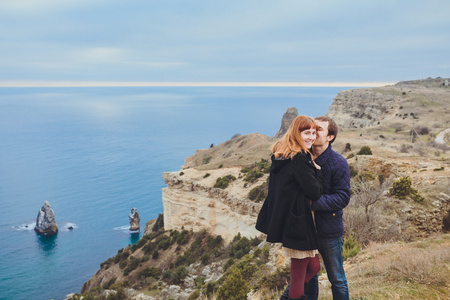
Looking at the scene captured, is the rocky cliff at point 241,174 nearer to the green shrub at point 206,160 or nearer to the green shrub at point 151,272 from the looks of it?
the green shrub at point 206,160

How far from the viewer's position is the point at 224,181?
31.7 meters

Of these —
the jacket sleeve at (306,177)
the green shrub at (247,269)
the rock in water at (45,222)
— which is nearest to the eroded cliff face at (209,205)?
the green shrub at (247,269)

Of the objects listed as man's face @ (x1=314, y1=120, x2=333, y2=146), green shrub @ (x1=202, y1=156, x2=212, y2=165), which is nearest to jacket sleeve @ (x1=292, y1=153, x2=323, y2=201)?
man's face @ (x1=314, y1=120, x2=333, y2=146)

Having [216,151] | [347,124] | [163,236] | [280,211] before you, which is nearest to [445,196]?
[280,211]

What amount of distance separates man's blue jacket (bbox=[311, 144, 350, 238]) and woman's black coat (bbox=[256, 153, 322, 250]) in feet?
0.53

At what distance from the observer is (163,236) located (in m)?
35.1

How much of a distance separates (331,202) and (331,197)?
7cm

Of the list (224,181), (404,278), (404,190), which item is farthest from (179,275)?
(404,278)

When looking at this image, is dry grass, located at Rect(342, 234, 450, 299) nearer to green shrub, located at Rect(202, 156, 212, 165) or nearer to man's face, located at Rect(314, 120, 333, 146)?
man's face, located at Rect(314, 120, 333, 146)

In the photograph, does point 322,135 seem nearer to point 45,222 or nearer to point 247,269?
point 247,269

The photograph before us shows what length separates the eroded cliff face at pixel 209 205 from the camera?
27844 mm

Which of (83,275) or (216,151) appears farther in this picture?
(216,151)

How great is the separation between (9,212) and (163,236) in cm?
4726

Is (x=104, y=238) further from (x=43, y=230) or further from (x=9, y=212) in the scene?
(x=9, y=212)
